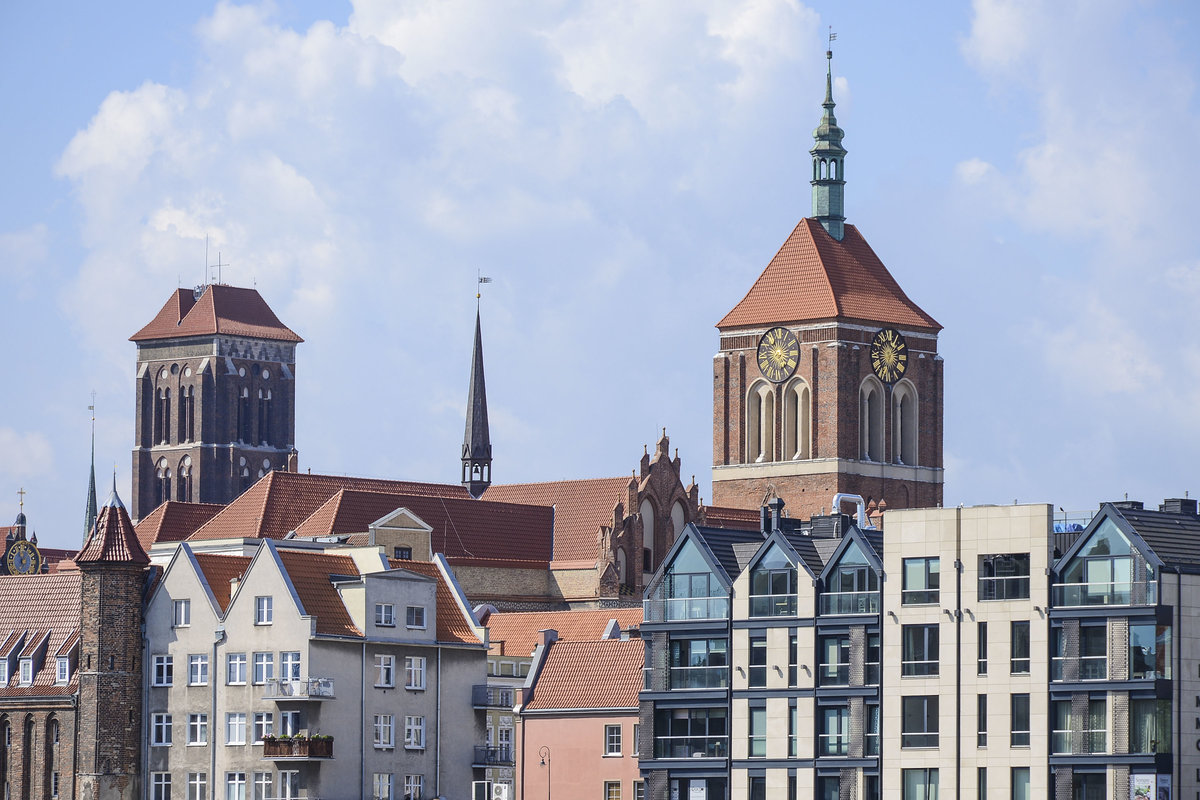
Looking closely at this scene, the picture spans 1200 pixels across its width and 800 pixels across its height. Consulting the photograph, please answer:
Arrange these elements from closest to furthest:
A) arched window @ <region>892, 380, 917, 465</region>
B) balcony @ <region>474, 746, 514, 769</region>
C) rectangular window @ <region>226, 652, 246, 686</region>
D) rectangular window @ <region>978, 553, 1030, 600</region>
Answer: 1. rectangular window @ <region>978, 553, 1030, 600</region>
2. rectangular window @ <region>226, 652, 246, 686</region>
3. balcony @ <region>474, 746, 514, 769</region>
4. arched window @ <region>892, 380, 917, 465</region>

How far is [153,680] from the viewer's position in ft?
386

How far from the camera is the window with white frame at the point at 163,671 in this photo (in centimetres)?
11744

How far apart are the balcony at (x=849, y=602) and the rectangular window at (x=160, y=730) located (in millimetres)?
26946

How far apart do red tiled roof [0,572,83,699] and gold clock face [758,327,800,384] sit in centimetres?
6385

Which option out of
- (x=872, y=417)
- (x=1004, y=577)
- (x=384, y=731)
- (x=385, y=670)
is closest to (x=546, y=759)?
(x=384, y=731)

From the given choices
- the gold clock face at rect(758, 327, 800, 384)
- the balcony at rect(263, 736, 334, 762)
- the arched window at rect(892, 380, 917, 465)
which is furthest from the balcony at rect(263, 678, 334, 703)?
the arched window at rect(892, 380, 917, 465)

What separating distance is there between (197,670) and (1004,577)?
106ft

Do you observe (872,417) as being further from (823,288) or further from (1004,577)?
(1004,577)

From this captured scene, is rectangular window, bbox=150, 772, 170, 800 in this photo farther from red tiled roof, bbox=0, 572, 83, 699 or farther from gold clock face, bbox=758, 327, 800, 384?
gold clock face, bbox=758, 327, 800, 384

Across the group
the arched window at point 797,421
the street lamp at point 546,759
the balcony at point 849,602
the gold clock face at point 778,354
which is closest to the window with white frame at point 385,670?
the street lamp at point 546,759

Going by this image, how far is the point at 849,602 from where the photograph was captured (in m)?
103

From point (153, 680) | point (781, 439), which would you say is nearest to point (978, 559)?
point (153, 680)

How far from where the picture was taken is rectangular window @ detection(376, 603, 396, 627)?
115250mm

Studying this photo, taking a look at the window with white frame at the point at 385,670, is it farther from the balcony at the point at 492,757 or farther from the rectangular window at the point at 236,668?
the balcony at the point at 492,757
